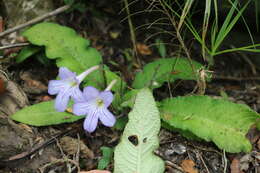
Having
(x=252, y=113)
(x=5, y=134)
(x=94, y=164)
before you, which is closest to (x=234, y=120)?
(x=252, y=113)

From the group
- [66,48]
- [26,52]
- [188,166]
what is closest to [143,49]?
[66,48]

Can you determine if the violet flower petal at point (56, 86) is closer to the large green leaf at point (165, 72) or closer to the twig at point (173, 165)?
the large green leaf at point (165, 72)

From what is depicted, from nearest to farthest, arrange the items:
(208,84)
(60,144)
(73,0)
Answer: (60,144) < (208,84) < (73,0)

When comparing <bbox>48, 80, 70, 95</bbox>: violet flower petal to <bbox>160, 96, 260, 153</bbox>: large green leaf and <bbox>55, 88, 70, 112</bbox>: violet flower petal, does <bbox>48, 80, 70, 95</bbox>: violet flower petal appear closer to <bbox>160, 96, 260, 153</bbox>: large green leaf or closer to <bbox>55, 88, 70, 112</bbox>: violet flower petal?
<bbox>55, 88, 70, 112</bbox>: violet flower petal

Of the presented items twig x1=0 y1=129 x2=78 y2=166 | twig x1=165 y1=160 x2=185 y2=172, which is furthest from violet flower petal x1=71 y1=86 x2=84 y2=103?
twig x1=165 y1=160 x2=185 y2=172

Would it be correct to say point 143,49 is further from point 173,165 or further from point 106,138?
point 173,165

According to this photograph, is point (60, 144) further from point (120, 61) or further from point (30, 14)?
point (30, 14)

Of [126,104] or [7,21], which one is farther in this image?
[7,21]
